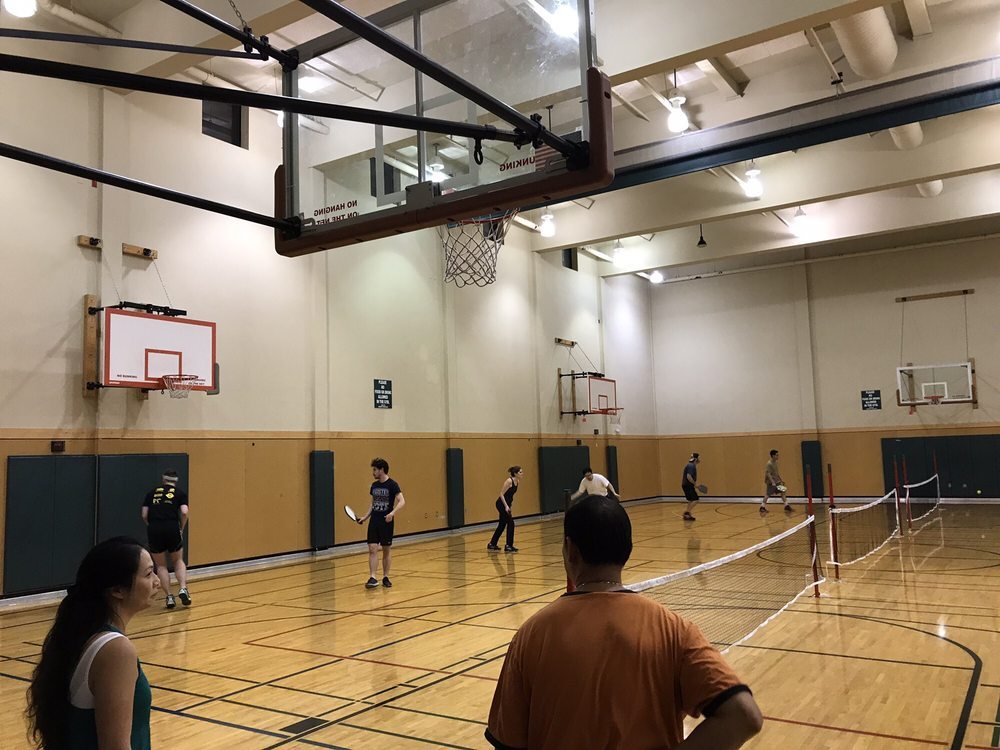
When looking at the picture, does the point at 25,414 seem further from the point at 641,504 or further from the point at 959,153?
the point at 641,504

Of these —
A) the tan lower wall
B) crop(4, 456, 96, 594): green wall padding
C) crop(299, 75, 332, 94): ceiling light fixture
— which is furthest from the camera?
the tan lower wall

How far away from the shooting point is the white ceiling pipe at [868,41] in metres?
11.8

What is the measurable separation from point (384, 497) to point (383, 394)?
6668 mm

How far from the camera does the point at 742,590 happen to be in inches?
421

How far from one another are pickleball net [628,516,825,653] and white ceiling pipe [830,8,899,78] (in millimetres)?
7333

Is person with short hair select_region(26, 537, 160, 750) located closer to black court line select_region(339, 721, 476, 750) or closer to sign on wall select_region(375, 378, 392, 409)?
black court line select_region(339, 721, 476, 750)

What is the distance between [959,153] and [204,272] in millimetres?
15433

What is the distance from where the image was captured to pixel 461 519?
65.9 ft

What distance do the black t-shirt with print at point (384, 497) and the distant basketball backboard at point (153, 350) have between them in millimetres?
3664

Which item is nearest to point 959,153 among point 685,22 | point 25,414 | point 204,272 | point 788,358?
point 685,22

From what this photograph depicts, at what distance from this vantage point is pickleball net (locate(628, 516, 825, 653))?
333 inches

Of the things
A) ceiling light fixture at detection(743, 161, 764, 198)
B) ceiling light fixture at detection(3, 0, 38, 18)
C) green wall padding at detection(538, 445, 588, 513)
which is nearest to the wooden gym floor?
ceiling light fixture at detection(3, 0, 38, 18)

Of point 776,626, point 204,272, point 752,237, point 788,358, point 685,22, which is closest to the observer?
point 776,626

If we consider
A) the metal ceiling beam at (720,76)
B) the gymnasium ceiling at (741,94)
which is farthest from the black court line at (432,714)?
the metal ceiling beam at (720,76)
